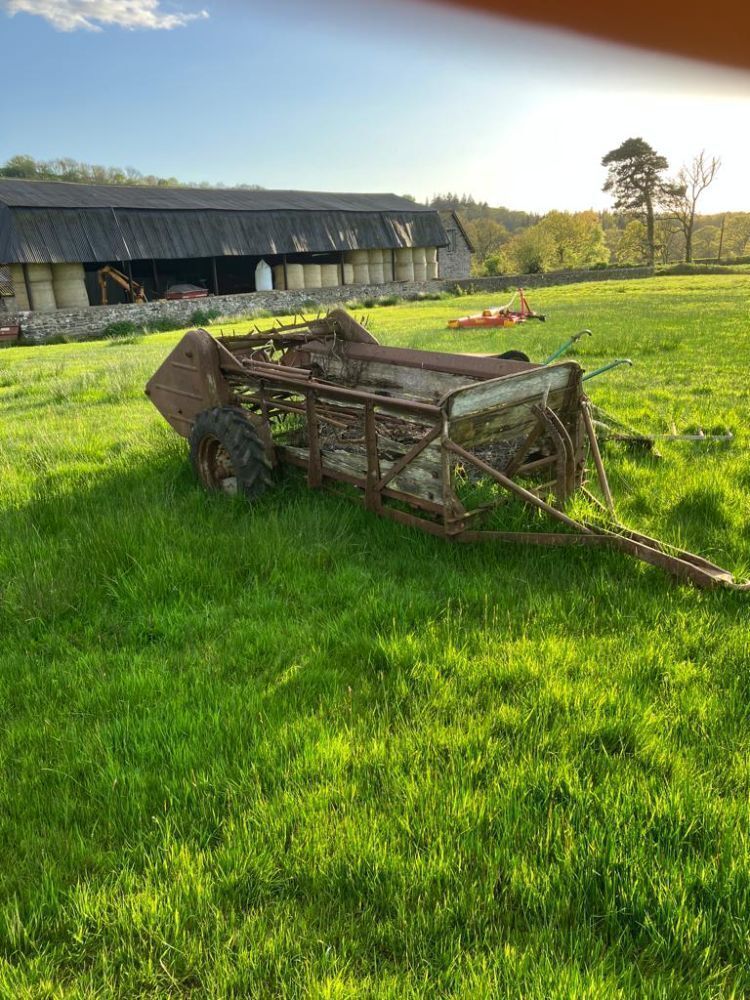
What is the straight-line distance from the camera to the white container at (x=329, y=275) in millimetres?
43875

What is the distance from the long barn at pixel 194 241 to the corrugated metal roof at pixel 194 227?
6cm

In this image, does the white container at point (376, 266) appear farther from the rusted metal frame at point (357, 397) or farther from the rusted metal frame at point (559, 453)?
the rusted metal frame at point (559, 453)

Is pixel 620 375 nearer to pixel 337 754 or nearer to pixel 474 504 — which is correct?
pixel 474 504

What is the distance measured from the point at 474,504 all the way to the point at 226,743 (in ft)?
9.09

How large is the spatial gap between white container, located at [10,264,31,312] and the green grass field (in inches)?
1233

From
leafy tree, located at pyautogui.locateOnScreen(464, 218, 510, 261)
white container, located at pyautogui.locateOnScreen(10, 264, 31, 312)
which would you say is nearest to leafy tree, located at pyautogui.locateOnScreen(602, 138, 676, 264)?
leafy tree, located at pyautogui.locateOnScreen(464, 218, 510, 261)

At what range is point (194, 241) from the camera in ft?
122

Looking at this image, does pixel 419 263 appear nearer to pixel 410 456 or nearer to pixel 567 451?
pixel 567 451

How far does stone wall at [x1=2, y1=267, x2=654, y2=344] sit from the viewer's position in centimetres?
3131

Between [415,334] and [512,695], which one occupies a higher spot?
[415,334]

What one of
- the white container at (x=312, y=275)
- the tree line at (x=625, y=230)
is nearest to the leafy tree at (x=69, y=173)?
the tree line at (x=625, y=230)

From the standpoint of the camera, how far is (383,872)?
2.24m

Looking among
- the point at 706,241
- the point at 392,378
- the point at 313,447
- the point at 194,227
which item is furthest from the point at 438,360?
the point at 706,241

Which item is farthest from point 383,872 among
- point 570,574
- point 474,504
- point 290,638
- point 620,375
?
point 620,375
